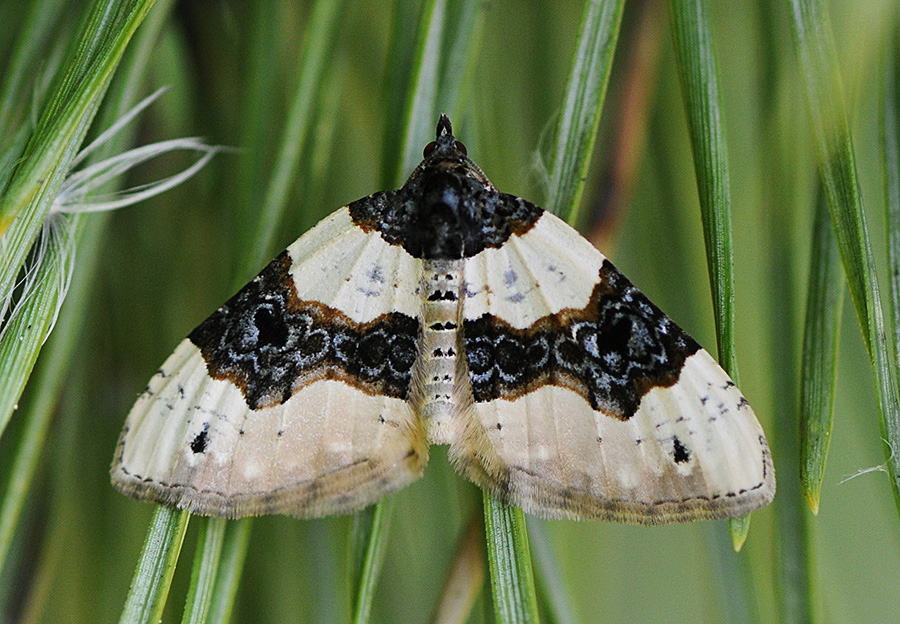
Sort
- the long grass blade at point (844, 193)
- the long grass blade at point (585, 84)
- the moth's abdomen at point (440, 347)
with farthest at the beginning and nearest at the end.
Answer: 1. the moth's abdomen at point (440, 347)
2. the long grass blade at point (585, 84)
3. the long grass blade at point (844, 193)

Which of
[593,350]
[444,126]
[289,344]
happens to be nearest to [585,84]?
[444,126]

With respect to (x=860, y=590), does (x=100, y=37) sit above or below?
above

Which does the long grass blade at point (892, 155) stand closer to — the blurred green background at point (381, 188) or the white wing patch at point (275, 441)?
the blurred green background at point (381, 188)

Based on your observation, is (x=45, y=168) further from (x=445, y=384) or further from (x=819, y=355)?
(x=819, y=355)

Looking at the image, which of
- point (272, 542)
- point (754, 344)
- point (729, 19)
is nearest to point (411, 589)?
point (272, 542)

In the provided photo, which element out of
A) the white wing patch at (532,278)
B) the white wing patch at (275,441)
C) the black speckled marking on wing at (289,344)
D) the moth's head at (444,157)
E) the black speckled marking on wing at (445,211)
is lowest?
the white wing patch at (275,441)

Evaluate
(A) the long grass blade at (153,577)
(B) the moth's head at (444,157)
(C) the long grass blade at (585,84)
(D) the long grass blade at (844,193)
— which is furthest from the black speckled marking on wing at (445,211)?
(A) the long grass blade at (153,577)

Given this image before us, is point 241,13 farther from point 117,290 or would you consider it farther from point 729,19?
point 729,19
